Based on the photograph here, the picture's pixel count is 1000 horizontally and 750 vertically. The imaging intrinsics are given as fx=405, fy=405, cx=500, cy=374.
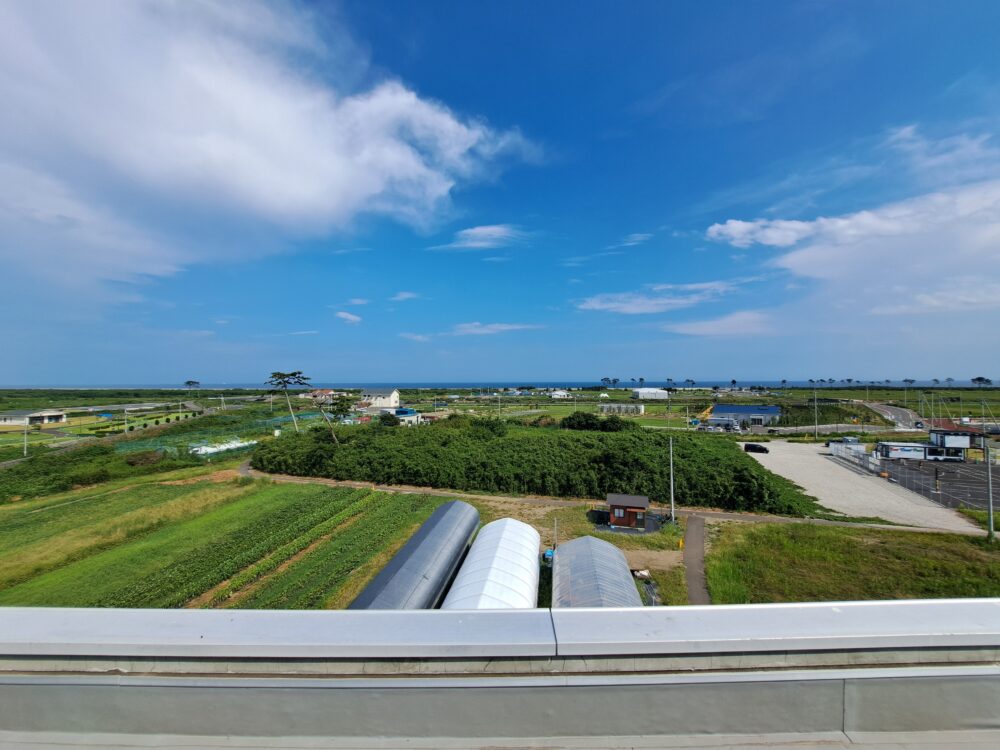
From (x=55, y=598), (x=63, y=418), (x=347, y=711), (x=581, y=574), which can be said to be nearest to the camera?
(x=347, y=711)

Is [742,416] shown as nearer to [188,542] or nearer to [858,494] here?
[858,494]

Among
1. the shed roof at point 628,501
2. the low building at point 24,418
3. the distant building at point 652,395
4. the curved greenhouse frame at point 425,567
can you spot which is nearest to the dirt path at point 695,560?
the shed roof at point 628,501

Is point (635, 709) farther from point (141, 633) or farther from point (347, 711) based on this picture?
point (141, 633)

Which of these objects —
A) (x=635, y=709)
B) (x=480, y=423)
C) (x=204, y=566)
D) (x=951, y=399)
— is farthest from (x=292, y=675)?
(x=951, y=399)

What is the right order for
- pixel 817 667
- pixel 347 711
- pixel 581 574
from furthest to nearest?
pixel 581 574, pixel 817 667, pixel 347 711

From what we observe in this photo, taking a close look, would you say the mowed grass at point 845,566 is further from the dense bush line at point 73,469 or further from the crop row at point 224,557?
the dense bush line at point 73,469

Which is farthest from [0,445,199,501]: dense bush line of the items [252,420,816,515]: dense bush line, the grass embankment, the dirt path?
the grass embankment
